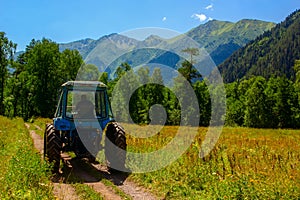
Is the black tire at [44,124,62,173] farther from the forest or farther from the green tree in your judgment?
the green tree

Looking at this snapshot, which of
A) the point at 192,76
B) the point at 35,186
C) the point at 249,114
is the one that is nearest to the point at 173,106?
the point at 192,76

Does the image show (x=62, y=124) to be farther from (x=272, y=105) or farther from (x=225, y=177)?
(x=272, y=105)

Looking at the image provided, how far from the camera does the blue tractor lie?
11.0 m

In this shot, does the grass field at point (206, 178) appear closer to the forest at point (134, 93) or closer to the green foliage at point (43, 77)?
the forest at point (134, 93)

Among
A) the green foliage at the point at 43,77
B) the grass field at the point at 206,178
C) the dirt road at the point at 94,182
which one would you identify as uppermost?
the green foliage at the point at 43,77

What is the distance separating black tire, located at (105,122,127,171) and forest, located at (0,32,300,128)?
118ft

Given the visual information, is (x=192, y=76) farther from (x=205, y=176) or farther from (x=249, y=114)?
(x=205, y=176)

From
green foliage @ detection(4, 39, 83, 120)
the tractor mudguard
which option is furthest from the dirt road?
green foliage @ detection(4, 39, 83, 120)

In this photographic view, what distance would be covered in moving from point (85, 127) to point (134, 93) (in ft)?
151

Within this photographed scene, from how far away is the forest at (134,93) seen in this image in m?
54.1

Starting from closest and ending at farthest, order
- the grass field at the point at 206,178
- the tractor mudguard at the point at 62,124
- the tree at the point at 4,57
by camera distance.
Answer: the grass field at the point at 206,178, the tractor mudguard at the point at 62,124, the tree at the point at 4,57

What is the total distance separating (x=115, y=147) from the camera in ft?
36.5

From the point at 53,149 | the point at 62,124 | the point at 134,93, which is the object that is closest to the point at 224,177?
the point at 53,149

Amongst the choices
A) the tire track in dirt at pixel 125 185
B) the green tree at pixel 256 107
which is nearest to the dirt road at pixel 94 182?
the tire track in dirt at pixel 125 185
